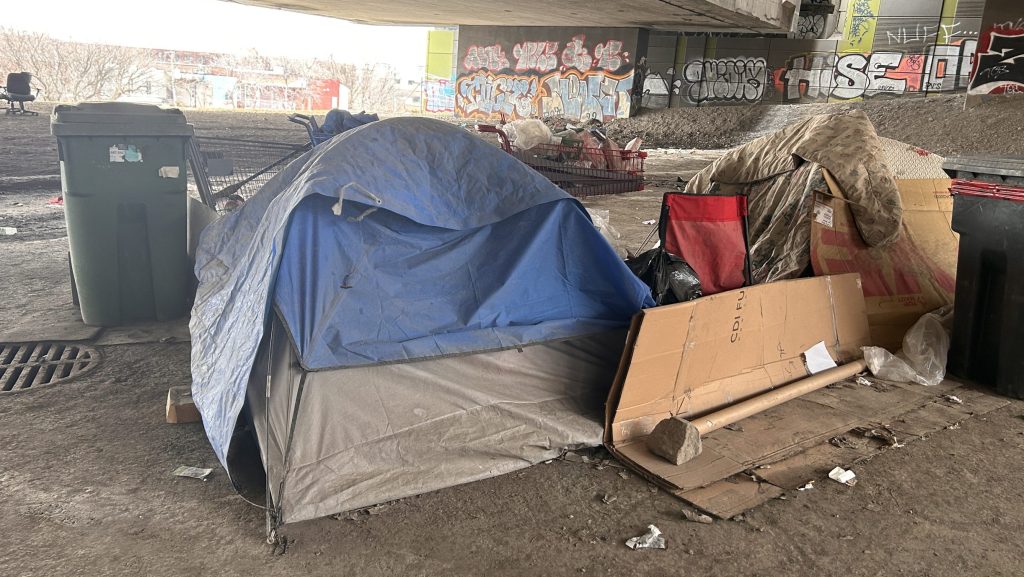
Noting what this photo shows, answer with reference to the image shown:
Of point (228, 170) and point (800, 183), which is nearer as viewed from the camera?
point (800, 183)

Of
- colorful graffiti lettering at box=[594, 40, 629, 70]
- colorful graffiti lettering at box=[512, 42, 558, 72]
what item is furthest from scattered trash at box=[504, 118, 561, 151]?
colorful graffiti lettering at box=[512, 42, 558, 72]

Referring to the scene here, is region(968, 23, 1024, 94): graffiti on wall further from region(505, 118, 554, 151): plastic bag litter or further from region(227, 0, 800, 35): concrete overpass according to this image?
region(505, 118, 554, 151): plastic bag litter

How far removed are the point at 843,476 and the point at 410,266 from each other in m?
2.18

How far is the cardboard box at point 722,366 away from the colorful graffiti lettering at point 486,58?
885 inches

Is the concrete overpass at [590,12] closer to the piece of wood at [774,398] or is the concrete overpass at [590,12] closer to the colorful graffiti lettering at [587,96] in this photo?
the colorful graffiti lettering at [587,96]

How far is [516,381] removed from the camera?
339cm

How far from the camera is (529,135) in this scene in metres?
10.5

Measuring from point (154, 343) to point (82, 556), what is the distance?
228 centimetres

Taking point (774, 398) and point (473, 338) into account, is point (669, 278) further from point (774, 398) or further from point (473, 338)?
point (473, 338)

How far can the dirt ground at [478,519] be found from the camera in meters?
2.58

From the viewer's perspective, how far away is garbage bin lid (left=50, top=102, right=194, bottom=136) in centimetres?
447

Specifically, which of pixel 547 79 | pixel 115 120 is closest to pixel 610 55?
pixel 547 79

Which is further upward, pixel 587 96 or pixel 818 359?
pixel 587 96

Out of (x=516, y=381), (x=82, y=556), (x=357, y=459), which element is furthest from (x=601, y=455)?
(x=82, y=556)
